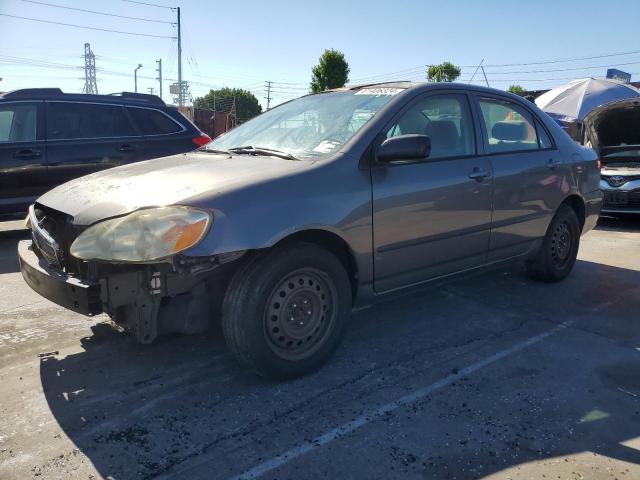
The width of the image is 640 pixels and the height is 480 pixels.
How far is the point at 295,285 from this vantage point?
301 centimetres

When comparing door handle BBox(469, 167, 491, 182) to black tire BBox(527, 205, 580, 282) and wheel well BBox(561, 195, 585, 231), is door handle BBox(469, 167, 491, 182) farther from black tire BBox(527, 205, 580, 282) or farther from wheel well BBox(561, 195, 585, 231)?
wheel well BBox(561, 195, 585, 231)

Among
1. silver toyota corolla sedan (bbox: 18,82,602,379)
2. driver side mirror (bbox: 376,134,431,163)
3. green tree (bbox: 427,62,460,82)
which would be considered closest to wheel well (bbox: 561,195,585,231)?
silver toyota corolla sedan (bbox: 18,82,602,379)

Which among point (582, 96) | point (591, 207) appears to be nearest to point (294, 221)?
point (591, 207)

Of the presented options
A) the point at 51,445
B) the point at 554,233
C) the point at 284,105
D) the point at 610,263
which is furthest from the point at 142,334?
the point at 610,263

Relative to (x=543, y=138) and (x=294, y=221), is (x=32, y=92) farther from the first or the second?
(x=543, y=138)

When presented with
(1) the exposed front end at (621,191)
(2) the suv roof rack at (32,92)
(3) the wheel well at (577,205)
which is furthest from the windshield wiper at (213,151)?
(1) the exposed front end at (621,191)

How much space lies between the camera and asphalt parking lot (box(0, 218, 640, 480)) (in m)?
2.38

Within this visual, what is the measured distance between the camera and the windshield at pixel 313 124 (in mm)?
3418

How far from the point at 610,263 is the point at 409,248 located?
3670 mm

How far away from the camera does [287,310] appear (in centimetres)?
301

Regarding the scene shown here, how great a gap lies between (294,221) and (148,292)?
837 millimetres

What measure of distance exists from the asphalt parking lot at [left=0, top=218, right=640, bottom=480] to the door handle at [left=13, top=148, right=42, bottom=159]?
2.83 m

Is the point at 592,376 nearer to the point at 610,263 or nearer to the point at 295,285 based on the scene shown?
the point at 295,285

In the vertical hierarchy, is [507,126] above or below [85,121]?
below
